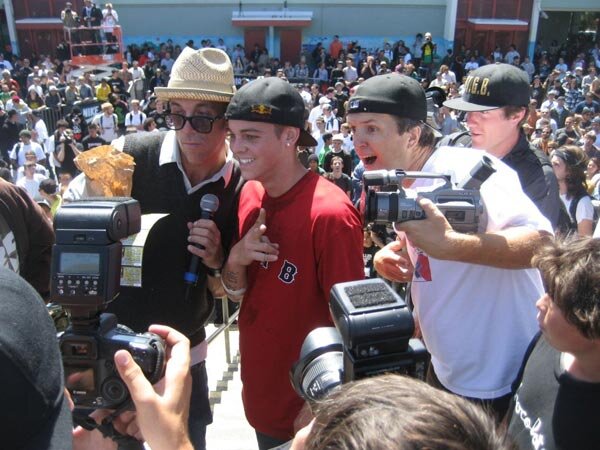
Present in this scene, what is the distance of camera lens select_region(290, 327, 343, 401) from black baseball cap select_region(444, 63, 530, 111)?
7.27 feet

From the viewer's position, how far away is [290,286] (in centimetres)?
212

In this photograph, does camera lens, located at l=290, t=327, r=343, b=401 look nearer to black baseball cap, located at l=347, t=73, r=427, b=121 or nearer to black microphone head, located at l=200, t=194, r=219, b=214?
black microphone head, located at l=200, t=194, r=219, b=214

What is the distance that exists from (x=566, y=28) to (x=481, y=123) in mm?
29578

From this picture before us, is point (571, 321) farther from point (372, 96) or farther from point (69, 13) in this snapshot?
point (69, 13)

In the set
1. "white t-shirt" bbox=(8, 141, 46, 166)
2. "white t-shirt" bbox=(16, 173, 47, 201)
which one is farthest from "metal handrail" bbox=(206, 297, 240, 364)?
"white t-shirt" bbox=(8, 141, 46, 166)

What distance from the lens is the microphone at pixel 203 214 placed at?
7.56ft

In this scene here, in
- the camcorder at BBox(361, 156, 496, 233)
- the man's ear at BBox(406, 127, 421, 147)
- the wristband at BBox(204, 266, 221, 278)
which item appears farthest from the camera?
the wristband at BBox(204, 266, 221, 278)

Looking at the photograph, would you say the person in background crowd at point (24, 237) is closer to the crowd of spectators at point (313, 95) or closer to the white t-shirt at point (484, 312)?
the crowd of spectators at point (313, 95)

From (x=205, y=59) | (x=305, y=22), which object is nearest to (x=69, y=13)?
(x=305, y=22)

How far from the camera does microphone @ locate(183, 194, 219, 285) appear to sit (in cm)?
230

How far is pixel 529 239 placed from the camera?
72.0 inches

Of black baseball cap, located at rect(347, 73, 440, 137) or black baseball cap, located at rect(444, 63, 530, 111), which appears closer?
black baseball cap, located at rect(347, 73, 440, 137)

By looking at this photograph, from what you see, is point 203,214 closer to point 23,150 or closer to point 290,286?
point 290,286

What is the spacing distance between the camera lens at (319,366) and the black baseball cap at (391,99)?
3.77ft
